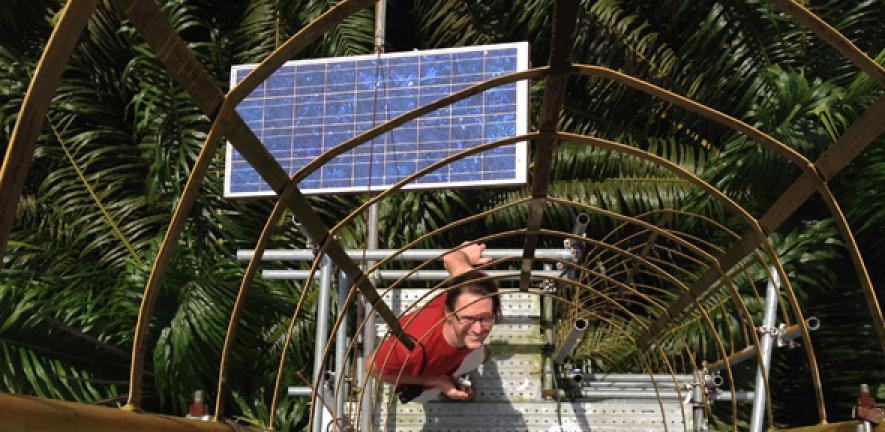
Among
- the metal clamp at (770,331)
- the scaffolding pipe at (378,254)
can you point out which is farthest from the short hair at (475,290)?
the metal clamp at (770,331)

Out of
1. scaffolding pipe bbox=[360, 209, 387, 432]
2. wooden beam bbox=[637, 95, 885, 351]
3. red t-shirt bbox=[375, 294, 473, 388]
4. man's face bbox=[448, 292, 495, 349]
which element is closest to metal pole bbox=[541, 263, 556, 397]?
red t-shirt bbox=[375, 294, 473, 388]

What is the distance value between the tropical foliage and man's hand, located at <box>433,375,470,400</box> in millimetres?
1094

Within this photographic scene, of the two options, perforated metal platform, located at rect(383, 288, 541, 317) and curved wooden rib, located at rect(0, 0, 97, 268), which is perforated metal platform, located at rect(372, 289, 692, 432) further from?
curved wooden rib, located at rect(0, 0, 97, 268)

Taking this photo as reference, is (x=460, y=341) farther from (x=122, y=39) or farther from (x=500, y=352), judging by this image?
(x=122, y=39)

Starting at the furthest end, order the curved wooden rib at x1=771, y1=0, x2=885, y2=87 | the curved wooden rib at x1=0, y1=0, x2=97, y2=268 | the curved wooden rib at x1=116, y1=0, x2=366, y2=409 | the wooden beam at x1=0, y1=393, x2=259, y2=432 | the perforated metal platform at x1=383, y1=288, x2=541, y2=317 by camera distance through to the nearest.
→ the perforated metal platform at x1=383, y1=288, x2=541, y2=317 → the curved wooden rib at x1=771, y1=0, x2=885, y2=87 → the curved wooden rib at x1=116, y1=0, x2=366, y2=409 → the curved wooden rib at x1=0, y1=0, x2=97, y2=268 → the wooden beam at x1=0, y1=393, x2=259, y2=432

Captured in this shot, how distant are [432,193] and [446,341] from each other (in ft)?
8.72

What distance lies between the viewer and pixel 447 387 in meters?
5.12

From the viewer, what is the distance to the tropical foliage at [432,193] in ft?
20.2

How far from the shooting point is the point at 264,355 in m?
7.09

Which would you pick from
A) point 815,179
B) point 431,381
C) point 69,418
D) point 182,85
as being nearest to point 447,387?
point 431,381

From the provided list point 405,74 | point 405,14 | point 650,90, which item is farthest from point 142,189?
point 650,90

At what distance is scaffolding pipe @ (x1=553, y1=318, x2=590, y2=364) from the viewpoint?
4.49 metres

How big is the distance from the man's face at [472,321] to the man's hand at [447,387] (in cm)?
37

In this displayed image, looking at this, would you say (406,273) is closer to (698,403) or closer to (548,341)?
(548,341)
